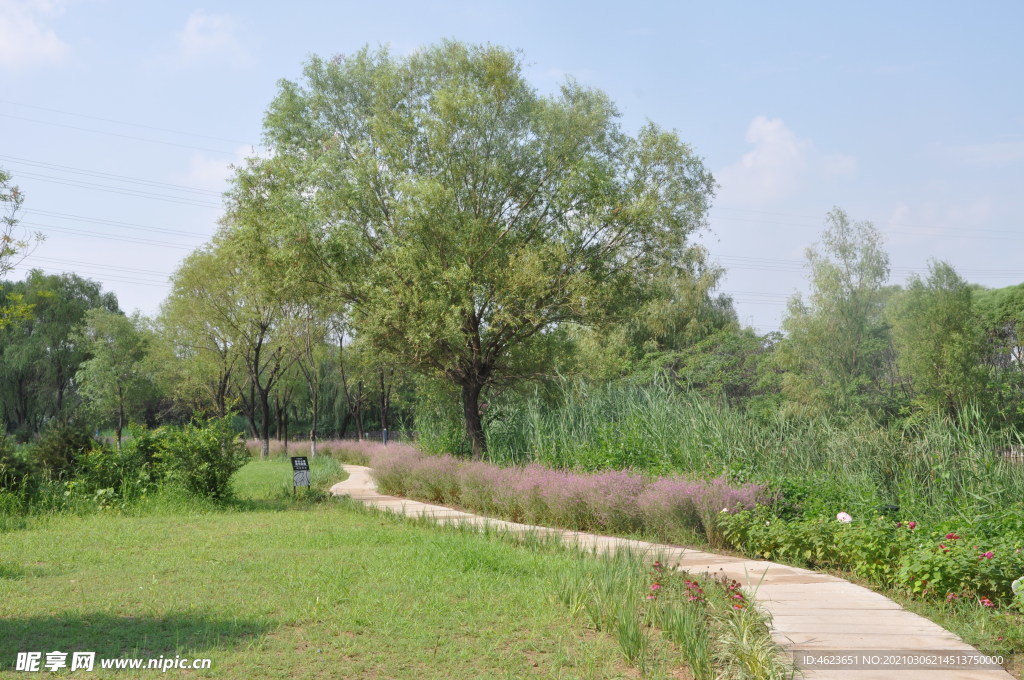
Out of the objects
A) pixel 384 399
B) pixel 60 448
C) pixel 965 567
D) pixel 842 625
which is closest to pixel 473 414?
pixel 60 448

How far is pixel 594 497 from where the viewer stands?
10.0 meters

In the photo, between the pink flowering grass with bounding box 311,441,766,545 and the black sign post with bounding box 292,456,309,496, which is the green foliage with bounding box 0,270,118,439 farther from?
the pink flowering grass with bounding box 311,441,766,545

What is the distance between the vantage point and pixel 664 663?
4605mm

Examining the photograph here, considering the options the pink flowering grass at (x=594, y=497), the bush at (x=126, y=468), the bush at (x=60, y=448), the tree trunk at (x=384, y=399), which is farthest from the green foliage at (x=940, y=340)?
the bush at (x=60, y=448)

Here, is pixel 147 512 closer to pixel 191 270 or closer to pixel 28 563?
pixel 28 563

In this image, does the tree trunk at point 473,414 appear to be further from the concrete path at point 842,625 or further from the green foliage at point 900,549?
the concrete path at point 842,625

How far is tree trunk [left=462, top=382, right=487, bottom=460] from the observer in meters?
16.6

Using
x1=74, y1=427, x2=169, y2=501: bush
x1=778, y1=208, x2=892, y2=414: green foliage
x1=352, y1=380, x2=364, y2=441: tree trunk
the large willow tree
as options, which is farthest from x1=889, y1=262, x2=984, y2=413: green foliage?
x1=352, y1=380, x2=364, y2=441: tree trunk

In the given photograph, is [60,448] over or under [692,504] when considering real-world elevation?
over

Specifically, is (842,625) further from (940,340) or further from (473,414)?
(940,340)

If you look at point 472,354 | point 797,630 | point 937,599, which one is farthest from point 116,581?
point 472,354

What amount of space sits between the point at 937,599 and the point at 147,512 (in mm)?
10925

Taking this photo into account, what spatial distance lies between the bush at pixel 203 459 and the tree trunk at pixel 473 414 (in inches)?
191

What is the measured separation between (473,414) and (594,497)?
702 centimetres
